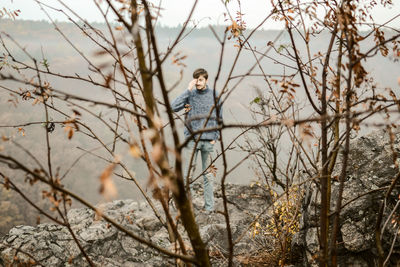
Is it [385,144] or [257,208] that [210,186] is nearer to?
[257,208]

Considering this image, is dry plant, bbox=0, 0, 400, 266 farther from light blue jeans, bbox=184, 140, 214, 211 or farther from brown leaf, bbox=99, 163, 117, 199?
light blue jeans, bbox=184, 140, 214, 211

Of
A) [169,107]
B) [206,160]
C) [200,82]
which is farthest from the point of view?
[206,160]

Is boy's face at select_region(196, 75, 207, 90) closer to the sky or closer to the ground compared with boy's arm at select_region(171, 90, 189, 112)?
closer to the sky

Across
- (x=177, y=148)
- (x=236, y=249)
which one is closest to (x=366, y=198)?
(x=236, y=249)

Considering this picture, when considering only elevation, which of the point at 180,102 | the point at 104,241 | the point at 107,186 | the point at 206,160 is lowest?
the point at 107,186

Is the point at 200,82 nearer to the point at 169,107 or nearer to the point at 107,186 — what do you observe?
the point at 169,107

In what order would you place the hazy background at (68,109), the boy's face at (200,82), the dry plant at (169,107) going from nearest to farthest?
1. the dry plant at (169,107)
2. the boy's face at (200,82)
3. the hazy background at (68,109)

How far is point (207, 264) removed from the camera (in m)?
0.87

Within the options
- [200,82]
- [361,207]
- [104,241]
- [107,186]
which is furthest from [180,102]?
[107,186]

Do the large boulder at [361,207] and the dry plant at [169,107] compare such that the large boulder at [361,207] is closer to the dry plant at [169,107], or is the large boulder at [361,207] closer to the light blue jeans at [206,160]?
the dry plant at [169,107]

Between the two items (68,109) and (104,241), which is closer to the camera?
(104,241)

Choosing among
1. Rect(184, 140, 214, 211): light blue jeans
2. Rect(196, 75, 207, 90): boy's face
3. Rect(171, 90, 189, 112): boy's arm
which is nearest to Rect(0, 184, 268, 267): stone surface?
Rect(184, 140, 214, 211): light blue jeans

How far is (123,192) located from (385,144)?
48.8ft

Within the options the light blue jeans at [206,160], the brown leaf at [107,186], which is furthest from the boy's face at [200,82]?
the brown leaf at [107,186]
